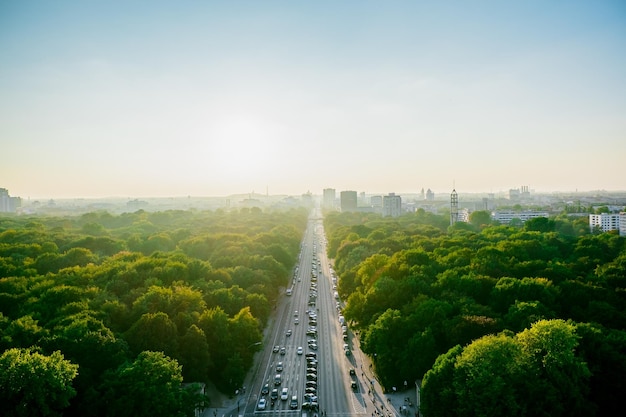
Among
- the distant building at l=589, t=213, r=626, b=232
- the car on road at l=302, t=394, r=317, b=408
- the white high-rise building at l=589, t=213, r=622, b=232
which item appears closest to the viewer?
the car on road at l=302, t=394, r=317, b=408

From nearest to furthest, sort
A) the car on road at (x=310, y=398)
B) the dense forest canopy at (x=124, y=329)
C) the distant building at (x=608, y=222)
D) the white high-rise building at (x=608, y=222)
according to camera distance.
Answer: the dense forest canopy at (x=124, y=329) → the car on road at (x=310, y=398) → the distant building at (x=608, y=222) → the white high-rise building at (x=608, y=222)

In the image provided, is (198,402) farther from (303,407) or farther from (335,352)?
(335,352)

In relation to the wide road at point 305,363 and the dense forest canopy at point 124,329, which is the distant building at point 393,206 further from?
the dense forest canopy at point 124,329

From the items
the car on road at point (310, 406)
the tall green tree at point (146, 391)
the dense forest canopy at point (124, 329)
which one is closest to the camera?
the dense forest canopy at point (124, 329)

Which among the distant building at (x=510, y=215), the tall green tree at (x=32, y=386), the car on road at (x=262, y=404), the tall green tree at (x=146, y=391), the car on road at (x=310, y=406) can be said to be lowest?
the car on road at (x=262, y=404)

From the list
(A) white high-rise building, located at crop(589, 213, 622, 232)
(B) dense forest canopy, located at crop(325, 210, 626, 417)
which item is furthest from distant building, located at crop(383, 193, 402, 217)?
(B) dense forest canopy, located at crop(325, 210, 626, 417)

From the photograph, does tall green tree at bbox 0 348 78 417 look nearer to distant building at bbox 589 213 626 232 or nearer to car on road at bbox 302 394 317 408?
car on road at bbox 302 394 317 408

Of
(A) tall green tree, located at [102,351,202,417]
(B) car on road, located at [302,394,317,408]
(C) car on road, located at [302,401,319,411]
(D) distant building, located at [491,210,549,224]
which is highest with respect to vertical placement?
(D) distant building, located at [491,210,549,224]

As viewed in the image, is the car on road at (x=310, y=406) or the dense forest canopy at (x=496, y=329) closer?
the dense forest canopy at (x=496, y=329)

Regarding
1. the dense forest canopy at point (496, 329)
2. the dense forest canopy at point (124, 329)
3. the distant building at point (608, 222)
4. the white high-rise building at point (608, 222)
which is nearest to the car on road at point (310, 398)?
the dense forest canopy at point (124, 329)
